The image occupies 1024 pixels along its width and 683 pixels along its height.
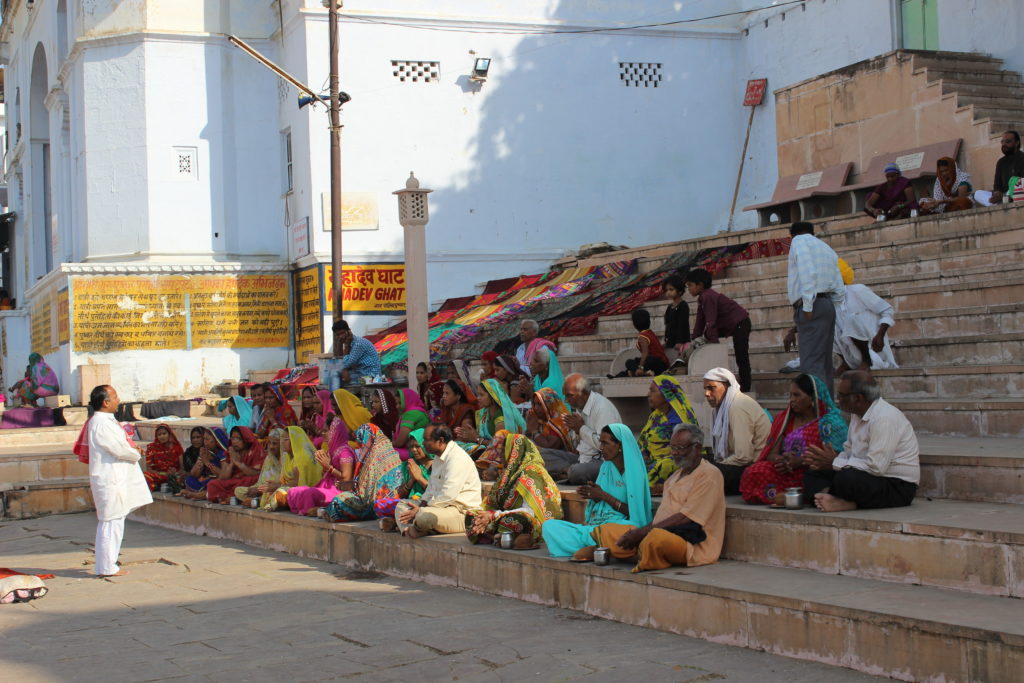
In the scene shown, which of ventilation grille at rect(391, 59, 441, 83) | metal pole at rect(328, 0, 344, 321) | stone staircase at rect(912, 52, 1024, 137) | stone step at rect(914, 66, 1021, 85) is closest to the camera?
stone staircase at rect(912, 52, 1024, 137)

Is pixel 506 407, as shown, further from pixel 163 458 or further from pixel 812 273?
pixel 163 458

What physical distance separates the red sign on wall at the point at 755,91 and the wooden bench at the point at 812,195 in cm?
371

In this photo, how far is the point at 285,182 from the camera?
1958cm

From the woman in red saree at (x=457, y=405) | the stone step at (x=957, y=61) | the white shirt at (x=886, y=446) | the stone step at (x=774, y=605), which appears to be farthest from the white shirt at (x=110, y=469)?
the stone step at (x=957, y=61)

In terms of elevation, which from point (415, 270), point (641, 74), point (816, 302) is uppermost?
point (641, 74)

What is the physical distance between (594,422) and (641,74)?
12.6 m

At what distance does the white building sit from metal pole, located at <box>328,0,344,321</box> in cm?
199

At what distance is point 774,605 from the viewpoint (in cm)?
532

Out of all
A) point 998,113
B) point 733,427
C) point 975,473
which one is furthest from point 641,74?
point 975,473

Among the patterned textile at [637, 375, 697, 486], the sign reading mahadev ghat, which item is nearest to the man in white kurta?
the patterned textile at [637, 375, 697, 486]

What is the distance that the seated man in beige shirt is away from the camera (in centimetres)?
616

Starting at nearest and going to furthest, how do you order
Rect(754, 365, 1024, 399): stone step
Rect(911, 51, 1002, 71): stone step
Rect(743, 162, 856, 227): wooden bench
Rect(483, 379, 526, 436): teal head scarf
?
1. Rect(754, 365, 1024, 399): stone step
2. Rect(483, 379, 526, 436): teal head scarf
3. Rect(911, 51, 1002, 71): stone step
4. Rect(743, 162, 856, 227): wooden bench

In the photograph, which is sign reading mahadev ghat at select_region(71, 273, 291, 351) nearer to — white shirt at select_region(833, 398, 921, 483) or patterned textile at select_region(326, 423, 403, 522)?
patterned textile at select_region(326, 423, 403, 522)

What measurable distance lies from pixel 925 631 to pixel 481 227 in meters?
14.7
